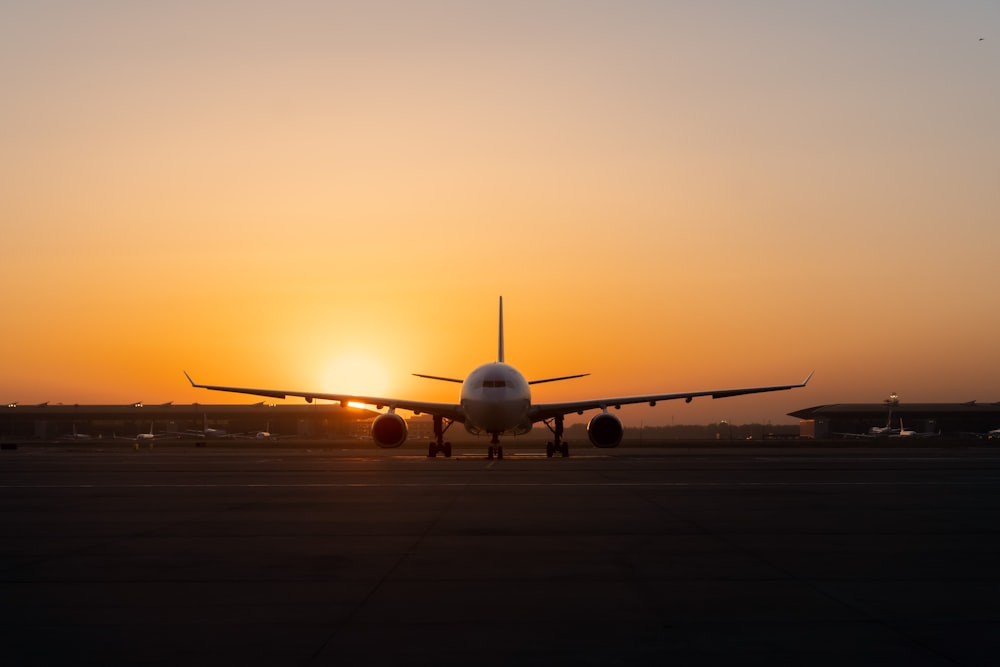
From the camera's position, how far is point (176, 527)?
1377 cm

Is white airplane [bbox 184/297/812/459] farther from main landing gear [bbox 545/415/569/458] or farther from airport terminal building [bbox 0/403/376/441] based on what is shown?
airport terminal building [bbox 0/403/376/441]

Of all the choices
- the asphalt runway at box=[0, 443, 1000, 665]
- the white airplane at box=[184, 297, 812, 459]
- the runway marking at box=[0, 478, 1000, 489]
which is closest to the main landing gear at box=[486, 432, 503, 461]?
the white airplane at box=[184, 297, 812, 459]

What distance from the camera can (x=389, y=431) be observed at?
42.2m

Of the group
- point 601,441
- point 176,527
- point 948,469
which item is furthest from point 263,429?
point 176,527

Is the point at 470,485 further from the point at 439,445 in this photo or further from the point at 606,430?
the point at 439,445

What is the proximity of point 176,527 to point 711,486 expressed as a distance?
12.3 meters

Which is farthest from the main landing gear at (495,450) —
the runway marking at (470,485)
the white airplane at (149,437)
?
the white airplane at (149,437)

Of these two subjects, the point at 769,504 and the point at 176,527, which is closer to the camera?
the point at 176,527

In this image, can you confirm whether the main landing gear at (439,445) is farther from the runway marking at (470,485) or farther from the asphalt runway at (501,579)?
the asphalt runway at (501,579)

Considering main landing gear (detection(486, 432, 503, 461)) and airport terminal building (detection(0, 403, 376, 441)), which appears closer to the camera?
main landing gear (detection(486, 432, 503, 461))

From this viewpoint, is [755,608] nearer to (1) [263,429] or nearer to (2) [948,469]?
(2) [948,469]

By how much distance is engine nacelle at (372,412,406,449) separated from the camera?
4203 cm

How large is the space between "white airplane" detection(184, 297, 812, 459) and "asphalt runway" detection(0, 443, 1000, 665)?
67.1ft

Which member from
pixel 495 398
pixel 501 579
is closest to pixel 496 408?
pixel 495 398
